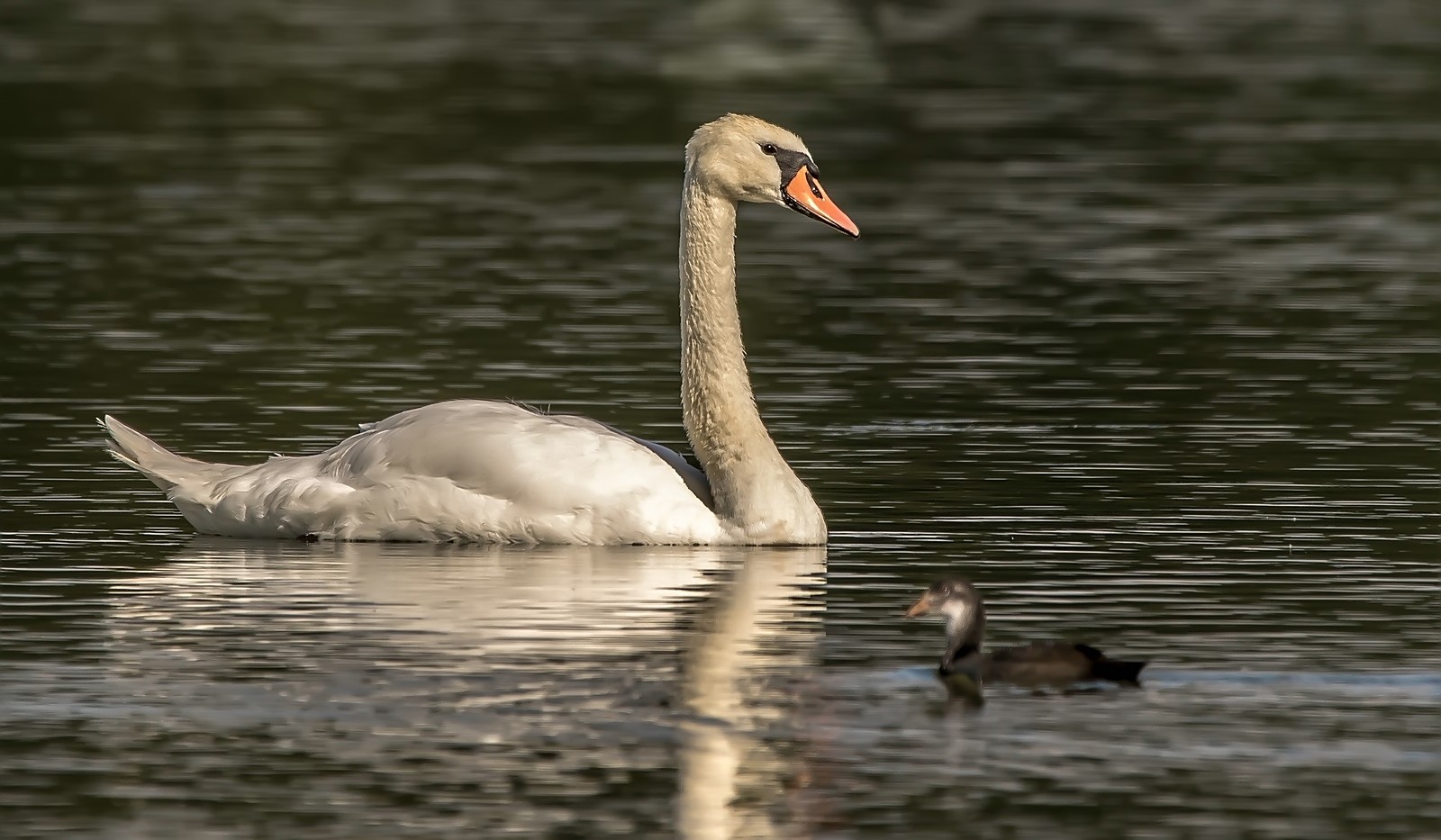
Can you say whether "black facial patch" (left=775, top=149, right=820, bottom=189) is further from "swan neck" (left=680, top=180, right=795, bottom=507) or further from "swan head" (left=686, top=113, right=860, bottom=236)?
"swan neck" (left=680, top=180, right=795, bottom=507)

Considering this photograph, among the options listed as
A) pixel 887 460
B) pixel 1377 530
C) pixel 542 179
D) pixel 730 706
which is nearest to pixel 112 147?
pixel 542 179

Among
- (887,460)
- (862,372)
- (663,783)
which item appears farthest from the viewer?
(862,372)

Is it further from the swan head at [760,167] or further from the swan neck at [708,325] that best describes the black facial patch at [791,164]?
the swan neck at [708,325]

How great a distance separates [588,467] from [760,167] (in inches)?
73.2

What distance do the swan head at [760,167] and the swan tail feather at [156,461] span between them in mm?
2958

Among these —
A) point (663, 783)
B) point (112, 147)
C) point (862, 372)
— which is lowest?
point (663, 783)

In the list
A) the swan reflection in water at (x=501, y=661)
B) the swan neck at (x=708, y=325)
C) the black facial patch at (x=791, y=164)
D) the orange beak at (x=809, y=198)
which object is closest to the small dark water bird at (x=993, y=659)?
the swan reflection in water at (x=501, y=661)

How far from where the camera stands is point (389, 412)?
18.3m

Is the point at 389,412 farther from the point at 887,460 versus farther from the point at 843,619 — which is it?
the point at 843,619

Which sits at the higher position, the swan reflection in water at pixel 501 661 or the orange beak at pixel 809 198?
the orange beak at pixel 809 198

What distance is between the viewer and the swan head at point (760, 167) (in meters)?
15.4

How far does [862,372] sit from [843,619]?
7677mm

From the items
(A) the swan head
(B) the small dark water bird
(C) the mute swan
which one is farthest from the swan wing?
(B) the small dark water bird

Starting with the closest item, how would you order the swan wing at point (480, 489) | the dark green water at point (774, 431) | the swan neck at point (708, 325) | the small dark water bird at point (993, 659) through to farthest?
the dark green water at point (774, 431)
the small dark water bird at point (993, 659)
the swan wing at point (480, 489)
the swan neck at point (708, 325)
